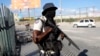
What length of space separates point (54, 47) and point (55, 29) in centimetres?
37

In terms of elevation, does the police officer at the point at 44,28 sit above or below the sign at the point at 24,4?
above

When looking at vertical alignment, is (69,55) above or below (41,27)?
below

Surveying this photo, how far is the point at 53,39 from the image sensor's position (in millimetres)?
4988

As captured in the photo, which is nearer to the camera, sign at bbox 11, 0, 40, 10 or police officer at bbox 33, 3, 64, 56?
police officer at bbox 33, 3, 64, 56

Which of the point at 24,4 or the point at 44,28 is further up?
the point at 44,28

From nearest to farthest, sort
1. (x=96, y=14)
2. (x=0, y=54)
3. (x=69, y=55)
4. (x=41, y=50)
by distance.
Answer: (x=41, y=50)
(x=0, y=54)
(x=69, y=55)
(x=96, y=14)

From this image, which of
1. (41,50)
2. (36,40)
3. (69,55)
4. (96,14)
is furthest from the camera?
(96,14)

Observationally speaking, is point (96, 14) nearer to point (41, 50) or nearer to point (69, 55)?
point (69, 55)

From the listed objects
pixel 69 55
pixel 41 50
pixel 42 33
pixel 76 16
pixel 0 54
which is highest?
pixel 42 33

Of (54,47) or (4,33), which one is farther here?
(4,33)

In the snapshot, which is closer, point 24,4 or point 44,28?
point 44,28

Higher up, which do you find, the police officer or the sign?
the police officer

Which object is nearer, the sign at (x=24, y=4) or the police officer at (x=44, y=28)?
the police officer at (x=44, y=28)

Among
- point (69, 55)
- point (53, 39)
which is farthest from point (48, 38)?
point (69, 55)
